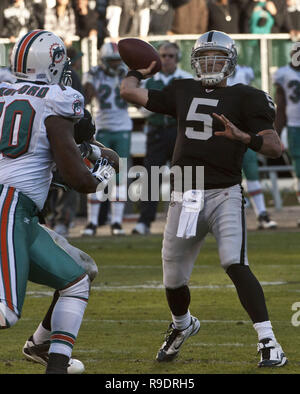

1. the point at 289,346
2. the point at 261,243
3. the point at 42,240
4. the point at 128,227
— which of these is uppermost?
the point at 42,240

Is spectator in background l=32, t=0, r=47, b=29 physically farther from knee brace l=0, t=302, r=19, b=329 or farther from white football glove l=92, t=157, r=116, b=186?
knee brace l=0, t=302, r=19, b=329

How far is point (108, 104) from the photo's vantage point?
12.1 metres

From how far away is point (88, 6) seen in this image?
15.7 meters

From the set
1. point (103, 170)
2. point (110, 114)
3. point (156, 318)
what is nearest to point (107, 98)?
point (110, 114)

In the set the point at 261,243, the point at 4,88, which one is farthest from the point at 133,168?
the point at 4,88

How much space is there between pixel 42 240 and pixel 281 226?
7911 mm

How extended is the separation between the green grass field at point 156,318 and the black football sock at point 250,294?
23 cm

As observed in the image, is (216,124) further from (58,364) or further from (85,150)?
(58,364)

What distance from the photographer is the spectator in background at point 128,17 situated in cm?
1573

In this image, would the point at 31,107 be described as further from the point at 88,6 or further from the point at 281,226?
the point at 88,6

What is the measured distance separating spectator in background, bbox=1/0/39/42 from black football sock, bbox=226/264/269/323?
403 inches

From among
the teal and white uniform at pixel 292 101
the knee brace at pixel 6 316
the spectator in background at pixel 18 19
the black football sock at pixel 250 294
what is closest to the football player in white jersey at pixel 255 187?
the teal and white uniform at pixel 292 101

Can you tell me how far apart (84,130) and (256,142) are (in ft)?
2.70

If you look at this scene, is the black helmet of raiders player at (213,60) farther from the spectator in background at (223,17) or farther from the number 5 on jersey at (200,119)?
the spectator in background at (223,17)
